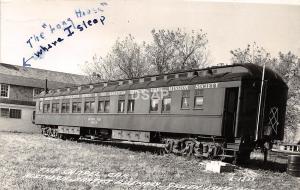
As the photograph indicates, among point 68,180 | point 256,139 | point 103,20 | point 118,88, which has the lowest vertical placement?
point 68,180

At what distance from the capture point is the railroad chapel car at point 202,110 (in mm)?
12961

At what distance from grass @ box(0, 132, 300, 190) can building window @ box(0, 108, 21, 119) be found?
71.0 ft

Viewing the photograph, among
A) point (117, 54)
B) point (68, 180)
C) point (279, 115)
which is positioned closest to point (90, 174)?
point (68, 180)

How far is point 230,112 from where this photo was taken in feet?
Result: 43.0

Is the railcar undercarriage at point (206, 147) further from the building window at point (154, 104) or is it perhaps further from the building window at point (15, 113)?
the building window at point (15, 113)

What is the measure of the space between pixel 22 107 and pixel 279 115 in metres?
26.0

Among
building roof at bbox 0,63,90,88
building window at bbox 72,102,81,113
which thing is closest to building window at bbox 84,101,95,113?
building window at bbox 72,102,81,113

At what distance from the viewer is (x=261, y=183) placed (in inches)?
402

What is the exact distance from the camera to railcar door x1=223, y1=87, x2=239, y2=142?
42.5 ft

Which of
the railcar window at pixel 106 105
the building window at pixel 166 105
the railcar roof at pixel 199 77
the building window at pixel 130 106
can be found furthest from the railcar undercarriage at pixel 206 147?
the railcar window at pixel 106 105

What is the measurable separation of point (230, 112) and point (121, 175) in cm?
468

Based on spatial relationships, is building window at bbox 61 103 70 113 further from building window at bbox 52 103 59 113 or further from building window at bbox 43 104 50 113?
building window at bbox 43 104 50 113

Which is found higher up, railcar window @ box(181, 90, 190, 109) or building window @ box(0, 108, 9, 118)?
railcar window @ box(181, 90, 190, 109)

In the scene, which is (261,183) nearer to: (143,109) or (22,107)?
(143,109)
